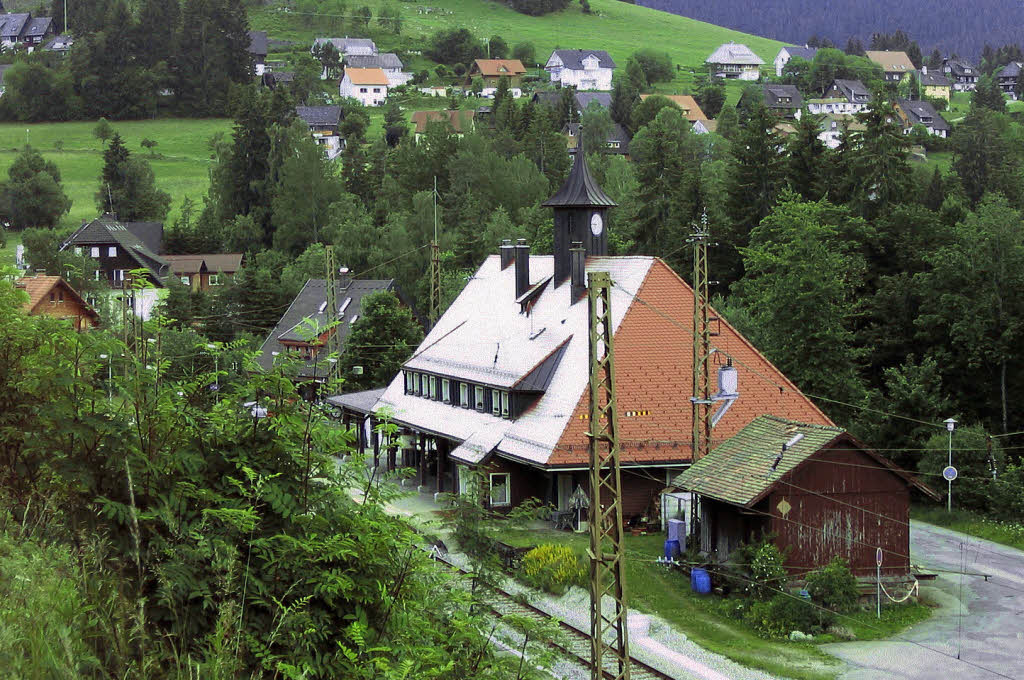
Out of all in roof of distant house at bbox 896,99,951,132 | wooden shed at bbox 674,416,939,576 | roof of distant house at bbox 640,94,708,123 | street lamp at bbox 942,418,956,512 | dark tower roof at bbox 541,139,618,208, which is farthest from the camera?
roof of distant house at bbox 640,94,708,123

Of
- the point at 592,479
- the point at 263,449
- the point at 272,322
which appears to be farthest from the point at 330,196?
the point at 263,449

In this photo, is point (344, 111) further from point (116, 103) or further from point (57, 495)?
point (57, 495)

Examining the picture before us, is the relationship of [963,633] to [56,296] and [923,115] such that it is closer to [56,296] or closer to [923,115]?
[56,296]

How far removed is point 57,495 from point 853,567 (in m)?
25.0

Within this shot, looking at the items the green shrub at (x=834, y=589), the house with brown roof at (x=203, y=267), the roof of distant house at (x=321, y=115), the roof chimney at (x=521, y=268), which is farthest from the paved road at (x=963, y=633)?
the roof of distant house at (x=321, y=115)

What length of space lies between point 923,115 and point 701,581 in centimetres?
14396

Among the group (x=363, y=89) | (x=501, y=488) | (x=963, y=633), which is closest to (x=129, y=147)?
(x=363, y=89)

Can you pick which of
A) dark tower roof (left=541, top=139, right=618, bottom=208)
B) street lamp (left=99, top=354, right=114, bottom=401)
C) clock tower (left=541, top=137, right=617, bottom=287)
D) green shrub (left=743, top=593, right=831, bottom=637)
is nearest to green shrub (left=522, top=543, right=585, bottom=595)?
green shrub (left=743, top=593, right=831, bottom=637)

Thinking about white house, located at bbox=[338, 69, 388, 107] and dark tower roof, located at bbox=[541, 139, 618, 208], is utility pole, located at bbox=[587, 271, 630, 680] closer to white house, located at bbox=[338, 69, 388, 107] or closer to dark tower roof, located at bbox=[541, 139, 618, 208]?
dark tower roof, located at bbox=[541, 139, 618, 208]

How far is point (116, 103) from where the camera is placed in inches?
6683

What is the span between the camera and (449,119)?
122125mm

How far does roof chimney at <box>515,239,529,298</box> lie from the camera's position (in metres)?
50.5

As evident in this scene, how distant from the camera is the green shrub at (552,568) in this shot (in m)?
32.9

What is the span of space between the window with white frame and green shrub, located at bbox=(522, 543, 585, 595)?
7.77 metres
